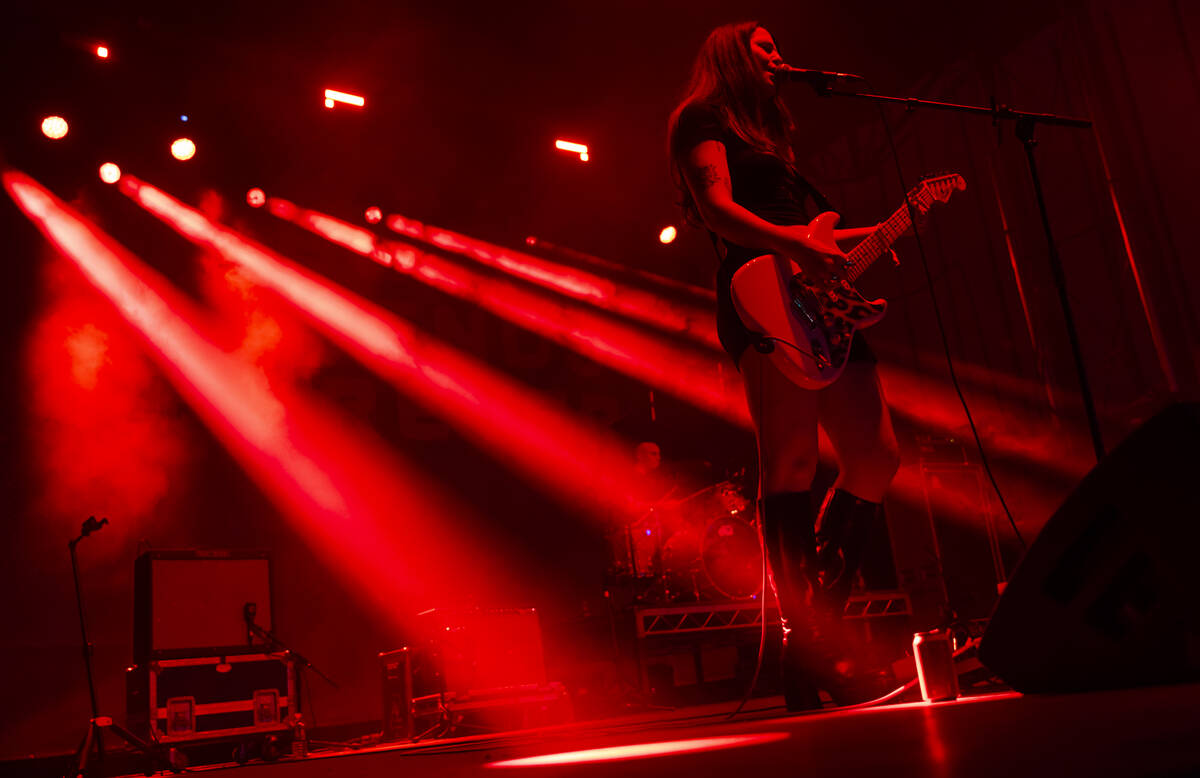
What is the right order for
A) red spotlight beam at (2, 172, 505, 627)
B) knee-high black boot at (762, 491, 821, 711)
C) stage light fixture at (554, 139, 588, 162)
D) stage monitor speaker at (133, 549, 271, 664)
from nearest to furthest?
knee-high black boot at (762, 491, 821, 711)
stage monitor speaker at (133, 549, 271, 664)
red spotlight beam at (2, 172, 505, 627)
stage light fixture at (554, 139, 588, 162)

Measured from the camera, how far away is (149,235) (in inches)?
243

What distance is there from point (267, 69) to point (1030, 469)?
594 cm

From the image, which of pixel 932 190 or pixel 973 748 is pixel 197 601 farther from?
pixel 973 748

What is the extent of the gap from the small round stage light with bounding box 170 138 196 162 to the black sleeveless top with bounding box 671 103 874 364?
17.3 ft

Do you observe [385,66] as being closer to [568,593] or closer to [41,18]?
[41,18]

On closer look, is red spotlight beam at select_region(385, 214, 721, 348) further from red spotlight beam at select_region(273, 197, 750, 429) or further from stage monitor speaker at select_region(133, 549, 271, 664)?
stage monitor speaker at select_region(133, 549, 271, 664)

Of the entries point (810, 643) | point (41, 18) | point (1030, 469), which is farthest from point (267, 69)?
point (1030, 469)

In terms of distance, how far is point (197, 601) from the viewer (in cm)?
437

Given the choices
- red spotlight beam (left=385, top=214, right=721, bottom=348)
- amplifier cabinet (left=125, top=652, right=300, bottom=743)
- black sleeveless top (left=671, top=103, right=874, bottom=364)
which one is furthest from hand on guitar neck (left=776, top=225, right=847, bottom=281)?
red spotlight beam (left=385, top=214, right=721, bottom=348)

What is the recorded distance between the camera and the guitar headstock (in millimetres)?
2215

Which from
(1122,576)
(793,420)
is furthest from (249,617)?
(1122,576)

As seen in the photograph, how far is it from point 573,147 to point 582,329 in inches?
63.7

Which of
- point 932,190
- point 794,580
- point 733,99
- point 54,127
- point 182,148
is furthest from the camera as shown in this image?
point 182,148

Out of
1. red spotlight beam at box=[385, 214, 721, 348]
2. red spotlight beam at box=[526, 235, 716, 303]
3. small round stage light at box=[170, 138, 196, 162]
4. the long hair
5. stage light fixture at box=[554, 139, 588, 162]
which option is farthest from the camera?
red spotlight beam at box=[526, 235, 716, 303]
